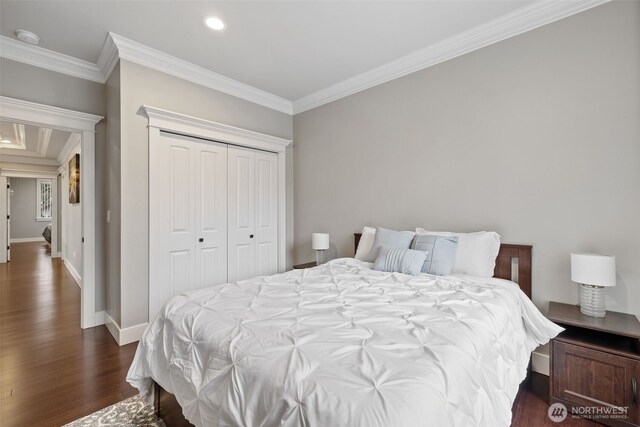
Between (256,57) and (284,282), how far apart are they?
7.70ft

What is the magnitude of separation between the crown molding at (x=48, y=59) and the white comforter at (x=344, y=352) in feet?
9.42

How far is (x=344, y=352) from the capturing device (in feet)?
3.41

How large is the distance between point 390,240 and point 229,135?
7.44 ft

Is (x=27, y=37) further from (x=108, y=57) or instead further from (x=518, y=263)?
(x=518, y=263)

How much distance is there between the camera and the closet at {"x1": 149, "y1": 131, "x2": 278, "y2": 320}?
295cm

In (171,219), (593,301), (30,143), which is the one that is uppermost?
(30,143)

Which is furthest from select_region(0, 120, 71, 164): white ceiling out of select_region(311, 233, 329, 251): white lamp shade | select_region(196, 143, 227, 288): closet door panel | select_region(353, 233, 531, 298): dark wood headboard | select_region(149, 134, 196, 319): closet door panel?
select_region(353, 233, 531, 298): dark wood headboard

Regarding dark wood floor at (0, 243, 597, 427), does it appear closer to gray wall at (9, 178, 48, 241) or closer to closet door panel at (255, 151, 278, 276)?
closet door panel at (255, 151, 278, 276)

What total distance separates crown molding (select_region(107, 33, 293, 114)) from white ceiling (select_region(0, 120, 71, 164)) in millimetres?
2529

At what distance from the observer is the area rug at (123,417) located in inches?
67.0

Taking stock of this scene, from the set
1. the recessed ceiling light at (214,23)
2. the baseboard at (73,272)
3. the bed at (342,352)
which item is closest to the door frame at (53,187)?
the baseboard at (73,272)

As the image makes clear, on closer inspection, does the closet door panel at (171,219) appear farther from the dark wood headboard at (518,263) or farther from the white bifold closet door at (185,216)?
the dark wood headboard at (518,263)

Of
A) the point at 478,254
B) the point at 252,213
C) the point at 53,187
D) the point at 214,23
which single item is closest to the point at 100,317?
the point at 252,213

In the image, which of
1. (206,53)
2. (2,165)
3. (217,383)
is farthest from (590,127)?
(2,165)
